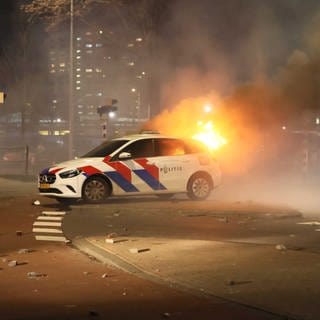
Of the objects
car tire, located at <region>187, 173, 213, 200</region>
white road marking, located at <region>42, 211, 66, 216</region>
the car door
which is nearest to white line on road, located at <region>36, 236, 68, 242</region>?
white road marking, located at <region>42, 211, 66, 216</region>

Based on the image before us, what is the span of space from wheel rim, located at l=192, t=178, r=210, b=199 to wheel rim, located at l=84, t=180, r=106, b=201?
2109mm

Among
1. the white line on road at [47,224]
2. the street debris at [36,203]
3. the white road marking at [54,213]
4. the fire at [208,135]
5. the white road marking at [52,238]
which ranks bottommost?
the white road marking at [52,238]

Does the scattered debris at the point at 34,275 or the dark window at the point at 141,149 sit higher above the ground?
the dark window at the point at 141,149

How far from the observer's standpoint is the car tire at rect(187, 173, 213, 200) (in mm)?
15500

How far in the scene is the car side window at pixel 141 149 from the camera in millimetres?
14930

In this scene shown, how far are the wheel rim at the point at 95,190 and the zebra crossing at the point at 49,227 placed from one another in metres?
1.15

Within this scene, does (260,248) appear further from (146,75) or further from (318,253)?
(146,75)

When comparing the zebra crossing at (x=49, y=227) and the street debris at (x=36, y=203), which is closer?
the zebra crossing at (x=49, y=227)

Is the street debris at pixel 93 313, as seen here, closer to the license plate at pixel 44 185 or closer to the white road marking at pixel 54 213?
the white road marking at pixel 54 213

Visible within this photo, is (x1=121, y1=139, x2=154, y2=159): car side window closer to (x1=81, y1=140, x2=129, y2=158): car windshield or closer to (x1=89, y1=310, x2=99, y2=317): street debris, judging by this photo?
(x1=81, y1=140, x2=129, y2=158): car windshield

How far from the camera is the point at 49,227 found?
1127cm

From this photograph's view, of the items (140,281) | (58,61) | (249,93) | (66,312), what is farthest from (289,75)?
(58,61)

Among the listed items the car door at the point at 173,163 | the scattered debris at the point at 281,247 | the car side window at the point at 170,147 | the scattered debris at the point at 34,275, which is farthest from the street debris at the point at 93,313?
the car side window at the point at 170,147

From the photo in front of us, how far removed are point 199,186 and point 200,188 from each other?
51 mm
